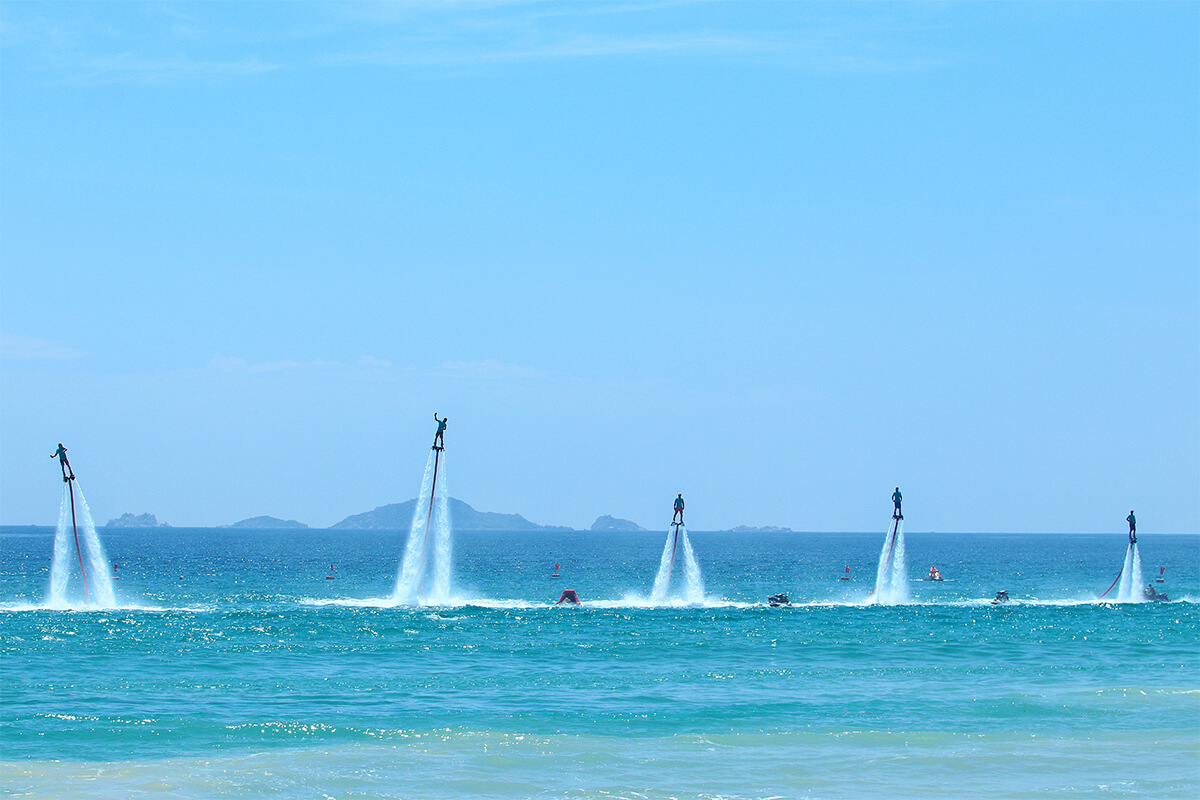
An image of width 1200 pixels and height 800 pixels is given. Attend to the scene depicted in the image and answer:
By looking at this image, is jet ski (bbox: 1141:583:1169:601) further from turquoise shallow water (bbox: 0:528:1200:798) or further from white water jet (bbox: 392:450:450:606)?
white water jet (bbox: 392:450:450:606)

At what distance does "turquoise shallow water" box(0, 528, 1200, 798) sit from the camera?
2959cm

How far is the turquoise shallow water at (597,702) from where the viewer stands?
97.1 feet

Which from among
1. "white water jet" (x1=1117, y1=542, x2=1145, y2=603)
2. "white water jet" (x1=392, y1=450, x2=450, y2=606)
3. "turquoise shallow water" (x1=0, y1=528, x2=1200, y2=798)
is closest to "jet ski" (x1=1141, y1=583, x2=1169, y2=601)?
"white water jet" (x1=1117, y1=542, x2=1145, y2=603)

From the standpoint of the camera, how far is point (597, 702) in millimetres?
40875

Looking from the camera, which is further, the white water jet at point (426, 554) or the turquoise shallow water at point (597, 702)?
the white water jet at point (426, 554)

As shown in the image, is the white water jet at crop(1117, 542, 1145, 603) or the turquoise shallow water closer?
the turquoise shallow water

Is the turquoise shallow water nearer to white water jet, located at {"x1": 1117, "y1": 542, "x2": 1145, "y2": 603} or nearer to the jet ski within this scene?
white water jet, located at {"x1": 1117, "y1": 542, "x2": 1145, "y2": 603}

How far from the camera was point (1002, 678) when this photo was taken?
46.6 meters

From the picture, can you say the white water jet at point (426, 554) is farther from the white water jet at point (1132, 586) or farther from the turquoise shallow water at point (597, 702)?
the white water jet at point (1132, 586)

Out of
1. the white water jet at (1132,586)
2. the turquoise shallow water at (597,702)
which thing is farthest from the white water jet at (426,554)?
the white water jet at (1132,586)

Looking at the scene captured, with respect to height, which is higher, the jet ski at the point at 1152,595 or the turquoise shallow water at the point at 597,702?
→ the jet ski at the point at 1152,595

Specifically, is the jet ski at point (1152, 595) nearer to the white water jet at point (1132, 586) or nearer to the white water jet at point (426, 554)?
the white water jet at point (1132, 586)

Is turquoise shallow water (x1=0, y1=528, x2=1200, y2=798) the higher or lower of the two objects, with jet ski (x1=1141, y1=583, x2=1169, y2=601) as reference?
lower

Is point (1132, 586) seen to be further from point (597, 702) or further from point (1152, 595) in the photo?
point (597, 702)
